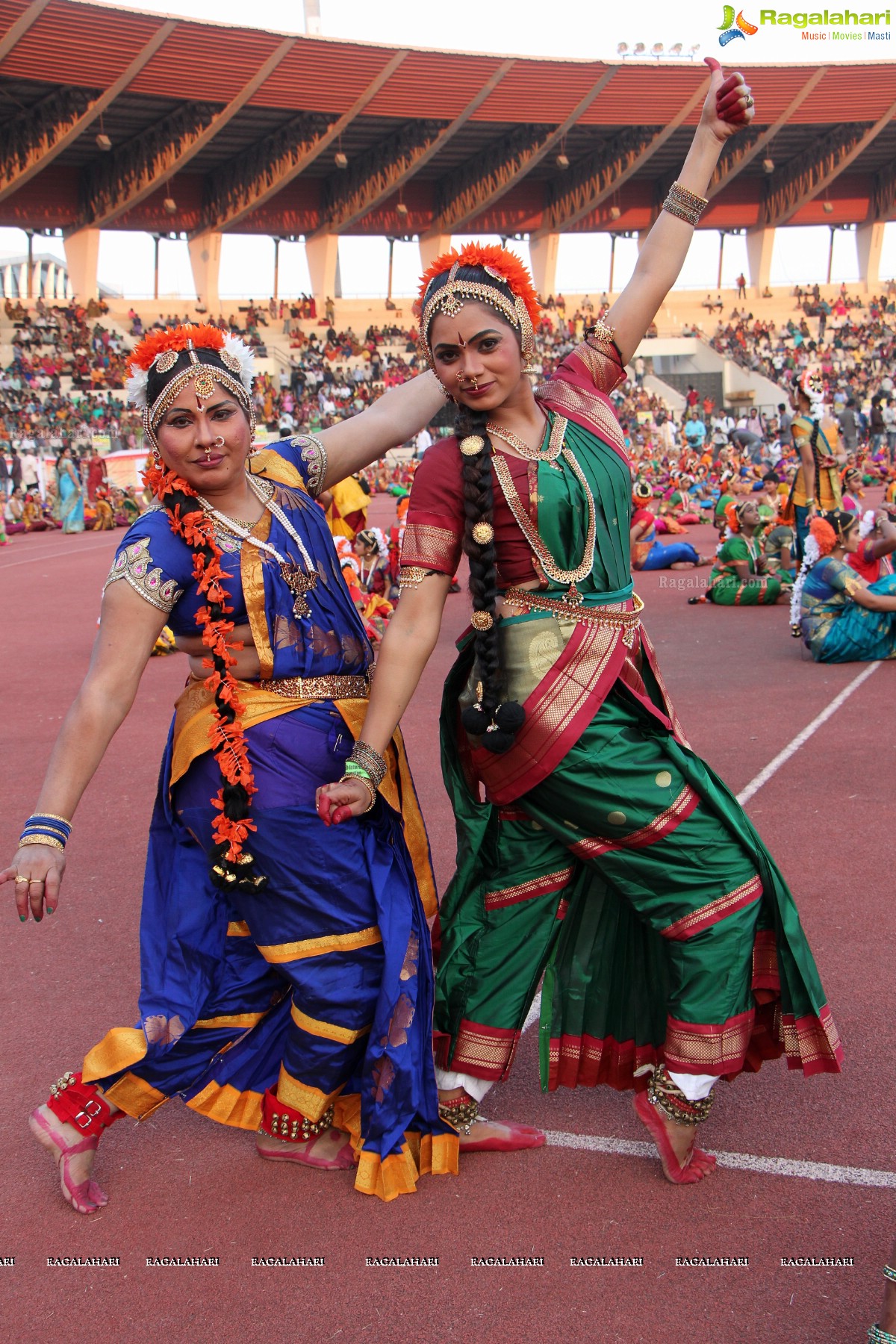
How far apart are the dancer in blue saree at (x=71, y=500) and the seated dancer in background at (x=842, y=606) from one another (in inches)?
743

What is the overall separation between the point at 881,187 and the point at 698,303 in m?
9.82

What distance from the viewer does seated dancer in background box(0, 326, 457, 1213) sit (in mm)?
2508

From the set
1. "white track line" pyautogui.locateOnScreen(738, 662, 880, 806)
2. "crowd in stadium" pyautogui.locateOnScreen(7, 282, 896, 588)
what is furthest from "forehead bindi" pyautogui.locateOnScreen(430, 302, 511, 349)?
"crowd in stadium" pyautogui.locateOnScreen(7, 282, 896, 588)

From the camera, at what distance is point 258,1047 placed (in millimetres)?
2830

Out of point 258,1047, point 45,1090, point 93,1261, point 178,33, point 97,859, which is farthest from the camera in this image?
point 178,33

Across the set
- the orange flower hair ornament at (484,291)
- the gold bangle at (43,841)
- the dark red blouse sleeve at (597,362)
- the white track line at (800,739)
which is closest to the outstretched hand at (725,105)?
the dark red blouse sleeve at (597,362)

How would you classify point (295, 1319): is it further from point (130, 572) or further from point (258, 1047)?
point (130, 572)

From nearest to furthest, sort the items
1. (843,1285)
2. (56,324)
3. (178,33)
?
1. (843,1285)
2. (178,33)
3. (56,324)

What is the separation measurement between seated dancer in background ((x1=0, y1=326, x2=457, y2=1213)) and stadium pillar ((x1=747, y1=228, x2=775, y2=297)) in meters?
48.8

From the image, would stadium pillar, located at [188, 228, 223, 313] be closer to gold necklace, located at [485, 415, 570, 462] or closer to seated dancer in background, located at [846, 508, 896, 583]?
seated dancer in background, located at [846, 508, 896, 583]

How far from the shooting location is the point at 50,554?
19.8 m

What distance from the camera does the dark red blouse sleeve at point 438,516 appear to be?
2424mm

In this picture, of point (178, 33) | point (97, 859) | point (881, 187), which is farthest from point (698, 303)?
point (97, 859)

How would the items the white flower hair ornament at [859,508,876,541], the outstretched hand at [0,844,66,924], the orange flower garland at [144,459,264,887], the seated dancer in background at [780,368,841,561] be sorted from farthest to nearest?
the seated dancer in background at [780,368,841,561] → the white flower hair ornament at [859,508,876,541] → the orange flower garland at [144,459,264,887] → the outstretched hand at [0,844,66,924]
